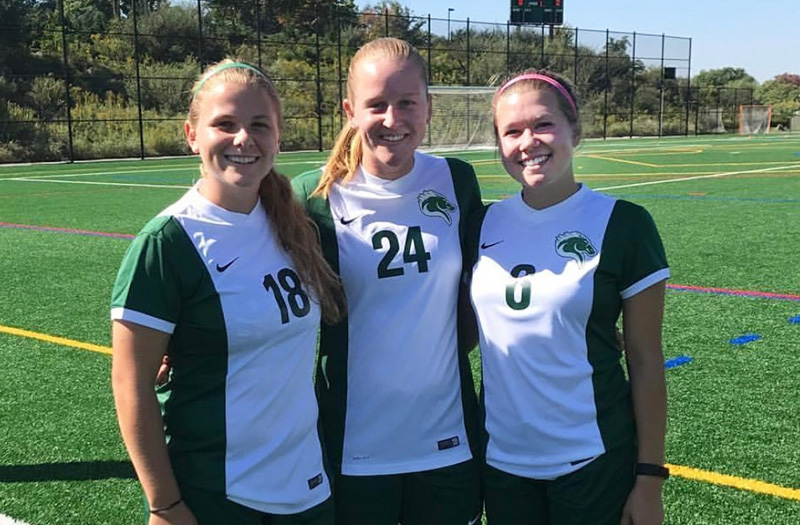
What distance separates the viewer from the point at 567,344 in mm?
2092

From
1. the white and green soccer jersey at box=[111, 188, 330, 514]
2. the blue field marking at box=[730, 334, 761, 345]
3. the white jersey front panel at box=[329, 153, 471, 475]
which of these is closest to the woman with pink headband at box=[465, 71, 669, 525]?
the white jersey front panel at box=[329, 153, 471, 475]

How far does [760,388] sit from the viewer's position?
4395 mm

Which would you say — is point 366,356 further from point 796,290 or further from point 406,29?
point 406,29

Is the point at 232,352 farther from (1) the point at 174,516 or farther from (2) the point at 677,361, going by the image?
(2) the point at 677,361

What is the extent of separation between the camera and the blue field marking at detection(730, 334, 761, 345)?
5.25 meters

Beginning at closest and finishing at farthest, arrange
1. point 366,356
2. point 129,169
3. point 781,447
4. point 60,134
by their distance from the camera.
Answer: point 366,356
point 781,447
point 129,169
point 60,134

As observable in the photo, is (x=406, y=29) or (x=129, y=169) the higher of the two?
(x=406, y=29)

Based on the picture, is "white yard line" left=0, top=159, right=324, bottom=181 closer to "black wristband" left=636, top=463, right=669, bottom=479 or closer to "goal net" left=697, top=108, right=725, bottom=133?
"black wristband" left=636, top=463, right=669, bottom=479

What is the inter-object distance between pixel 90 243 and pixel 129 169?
572 inches

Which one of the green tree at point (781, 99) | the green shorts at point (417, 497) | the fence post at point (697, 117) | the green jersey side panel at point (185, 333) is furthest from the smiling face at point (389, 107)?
the green tree at point (781, 99)

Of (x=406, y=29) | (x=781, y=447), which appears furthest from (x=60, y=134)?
(x=781, y=447)

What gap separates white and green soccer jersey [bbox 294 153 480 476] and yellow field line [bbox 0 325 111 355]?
348 centimetres

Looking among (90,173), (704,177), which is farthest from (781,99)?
(90,173)

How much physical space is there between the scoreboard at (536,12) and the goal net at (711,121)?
17.2 metres
